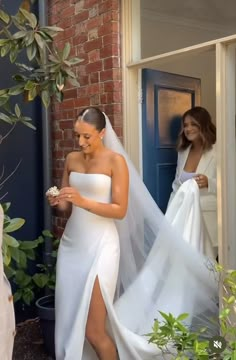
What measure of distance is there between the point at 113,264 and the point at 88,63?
1954mm

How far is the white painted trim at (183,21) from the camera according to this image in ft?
15.9

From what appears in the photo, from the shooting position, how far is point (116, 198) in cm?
315

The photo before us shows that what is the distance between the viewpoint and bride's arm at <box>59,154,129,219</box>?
3.08 meters

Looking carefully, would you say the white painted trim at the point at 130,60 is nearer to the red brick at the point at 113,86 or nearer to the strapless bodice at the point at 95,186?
the red brick at the point at 113,86

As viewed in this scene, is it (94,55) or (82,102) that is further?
(82,102)

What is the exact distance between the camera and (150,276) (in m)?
3.47

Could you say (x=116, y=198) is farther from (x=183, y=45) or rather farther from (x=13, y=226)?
(x=183, y=45)

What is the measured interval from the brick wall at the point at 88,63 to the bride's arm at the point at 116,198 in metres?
0.95

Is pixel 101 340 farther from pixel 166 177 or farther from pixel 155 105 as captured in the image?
pixel 155 105

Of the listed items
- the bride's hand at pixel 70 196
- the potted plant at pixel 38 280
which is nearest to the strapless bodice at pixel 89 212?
the bride's hand at pixel 70 196

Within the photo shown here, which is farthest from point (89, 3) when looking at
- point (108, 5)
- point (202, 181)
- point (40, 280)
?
point (40, 280)

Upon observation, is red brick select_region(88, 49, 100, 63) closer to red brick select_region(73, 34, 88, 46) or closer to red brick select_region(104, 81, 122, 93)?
red brick select_region(73, 34, 88, 46)

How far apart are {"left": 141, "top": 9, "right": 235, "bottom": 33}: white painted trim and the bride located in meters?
1.98

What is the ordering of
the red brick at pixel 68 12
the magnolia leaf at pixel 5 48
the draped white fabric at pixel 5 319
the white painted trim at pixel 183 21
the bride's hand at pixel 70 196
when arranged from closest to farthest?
the draped white fabric at pixel 5 319, the bride's hand at pixel 70 196, the magnolia leaf at pixel 5 48, the red brick at pixel 68 12, the white painted trim at pixel 183 21
